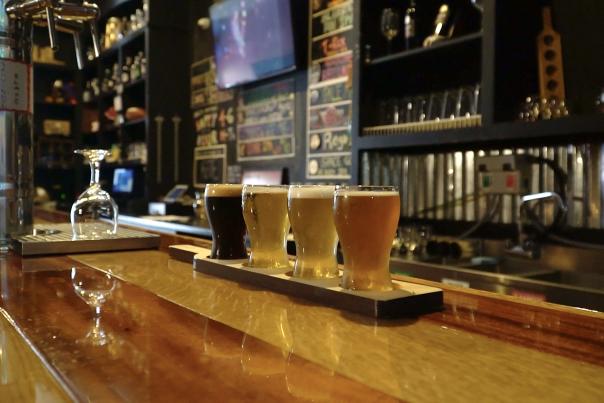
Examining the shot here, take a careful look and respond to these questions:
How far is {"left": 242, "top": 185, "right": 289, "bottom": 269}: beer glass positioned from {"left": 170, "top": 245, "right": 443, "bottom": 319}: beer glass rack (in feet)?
0.10

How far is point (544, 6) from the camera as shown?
2428mm

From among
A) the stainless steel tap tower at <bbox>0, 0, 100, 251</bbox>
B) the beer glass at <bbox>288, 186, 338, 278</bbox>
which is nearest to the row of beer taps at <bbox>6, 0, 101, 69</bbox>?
the stainless steel tap tower at <bbox>0, 0, 100, 251</bbox>

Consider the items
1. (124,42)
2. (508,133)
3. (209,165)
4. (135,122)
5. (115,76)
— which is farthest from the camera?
(115,76)

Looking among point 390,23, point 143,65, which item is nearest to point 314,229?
point 390,23

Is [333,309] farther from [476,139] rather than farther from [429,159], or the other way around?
[429,159]

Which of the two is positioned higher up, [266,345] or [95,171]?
[95,171]

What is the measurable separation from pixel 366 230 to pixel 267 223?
24 cm

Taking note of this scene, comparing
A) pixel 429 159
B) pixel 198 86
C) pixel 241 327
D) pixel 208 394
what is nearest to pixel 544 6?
pixel 429 159

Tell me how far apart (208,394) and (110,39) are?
6306 millimetres

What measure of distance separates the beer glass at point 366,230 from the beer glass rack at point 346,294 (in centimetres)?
2

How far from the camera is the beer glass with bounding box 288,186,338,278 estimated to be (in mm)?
849

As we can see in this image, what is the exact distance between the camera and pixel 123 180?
6.18m

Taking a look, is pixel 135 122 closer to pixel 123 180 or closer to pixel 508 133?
pixel 123 180

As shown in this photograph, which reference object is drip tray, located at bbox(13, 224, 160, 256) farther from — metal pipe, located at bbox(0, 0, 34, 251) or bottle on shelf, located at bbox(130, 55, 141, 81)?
bottle on shelf, located at bbox(130, 55, 141, 81)
